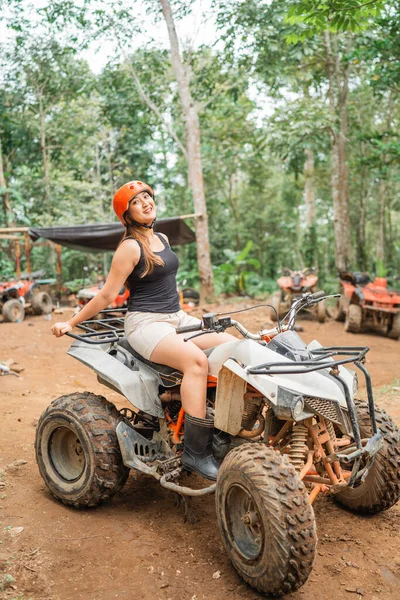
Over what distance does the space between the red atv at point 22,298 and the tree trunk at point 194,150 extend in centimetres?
409

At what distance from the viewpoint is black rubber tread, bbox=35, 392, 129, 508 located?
3197 mm

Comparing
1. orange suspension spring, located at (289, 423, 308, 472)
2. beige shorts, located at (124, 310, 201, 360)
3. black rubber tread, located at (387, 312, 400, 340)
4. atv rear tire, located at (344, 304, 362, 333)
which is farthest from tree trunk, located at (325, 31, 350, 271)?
orange suspension spring, located at (289, 423, 308, 472)

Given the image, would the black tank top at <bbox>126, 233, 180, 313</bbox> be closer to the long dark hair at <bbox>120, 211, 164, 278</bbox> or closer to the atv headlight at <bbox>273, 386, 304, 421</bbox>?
the long dark hair at <bbox>120, 211, 164, 278</bbox>

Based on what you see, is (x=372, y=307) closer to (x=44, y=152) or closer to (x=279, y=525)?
(x=279, y=525)

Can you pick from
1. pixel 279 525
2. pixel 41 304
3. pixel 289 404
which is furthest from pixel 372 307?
pixel 279 525

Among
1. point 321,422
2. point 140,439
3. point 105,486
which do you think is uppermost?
point 321,422

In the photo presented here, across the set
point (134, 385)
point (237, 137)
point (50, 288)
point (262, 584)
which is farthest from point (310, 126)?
point (262, 584)

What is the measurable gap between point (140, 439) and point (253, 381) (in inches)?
40.8

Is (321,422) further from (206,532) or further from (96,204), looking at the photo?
(96,204)

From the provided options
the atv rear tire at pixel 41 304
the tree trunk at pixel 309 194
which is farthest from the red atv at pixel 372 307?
the tree trunk at pixel 309 194

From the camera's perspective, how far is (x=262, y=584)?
2.42m

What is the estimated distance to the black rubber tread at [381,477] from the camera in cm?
304

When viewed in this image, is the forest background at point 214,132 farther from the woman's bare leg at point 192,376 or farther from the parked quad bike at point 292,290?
the woman's bare leg at point 192,376

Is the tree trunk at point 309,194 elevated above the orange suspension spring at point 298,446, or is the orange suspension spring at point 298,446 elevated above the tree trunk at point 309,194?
the tree trunk at point 309,194
